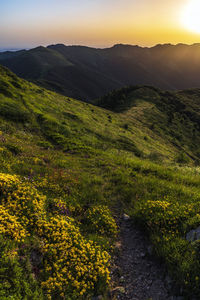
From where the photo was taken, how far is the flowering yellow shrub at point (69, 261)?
5.41 metres

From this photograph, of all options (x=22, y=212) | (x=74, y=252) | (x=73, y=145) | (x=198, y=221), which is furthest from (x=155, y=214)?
(x=73, y=145)

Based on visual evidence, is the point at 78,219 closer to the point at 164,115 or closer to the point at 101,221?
the point at 101,221

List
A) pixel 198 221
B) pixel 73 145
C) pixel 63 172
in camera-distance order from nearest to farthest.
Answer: pixel 198 221 → pixel 63 172 → pixel 73 145

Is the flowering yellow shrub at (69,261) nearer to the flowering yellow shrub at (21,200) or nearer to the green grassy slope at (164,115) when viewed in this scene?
the flowering yellow shrub at (21,200)

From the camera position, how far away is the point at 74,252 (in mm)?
6387

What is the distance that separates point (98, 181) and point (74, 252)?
20.1ft

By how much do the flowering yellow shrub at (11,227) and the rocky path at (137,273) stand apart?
3312mm

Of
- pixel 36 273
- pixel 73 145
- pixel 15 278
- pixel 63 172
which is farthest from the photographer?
pixel 73 145

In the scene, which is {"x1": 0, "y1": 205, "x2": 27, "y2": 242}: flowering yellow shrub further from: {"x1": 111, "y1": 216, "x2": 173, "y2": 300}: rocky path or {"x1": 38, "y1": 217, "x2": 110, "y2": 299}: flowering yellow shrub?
{"x1": 111, "y1": 216, "x2": 173, "y2": 300}: rocky path

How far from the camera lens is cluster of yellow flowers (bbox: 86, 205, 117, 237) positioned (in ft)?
27.0

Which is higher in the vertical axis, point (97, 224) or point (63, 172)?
point (63, 172)

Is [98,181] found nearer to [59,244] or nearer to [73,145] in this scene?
[59,244]

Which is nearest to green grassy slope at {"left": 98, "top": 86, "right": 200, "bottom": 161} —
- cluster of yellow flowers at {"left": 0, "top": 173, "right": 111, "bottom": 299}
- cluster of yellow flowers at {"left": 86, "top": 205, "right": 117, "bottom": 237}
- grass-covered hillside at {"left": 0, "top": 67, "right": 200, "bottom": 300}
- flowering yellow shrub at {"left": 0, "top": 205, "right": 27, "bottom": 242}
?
grass-covered hillside at {"left": 0, "top": 67, "right": 200, "bottom": 300}

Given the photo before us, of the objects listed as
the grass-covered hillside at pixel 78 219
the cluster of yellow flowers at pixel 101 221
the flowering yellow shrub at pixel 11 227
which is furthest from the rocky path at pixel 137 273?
the flowering yellow shrub at pixel 11 227
